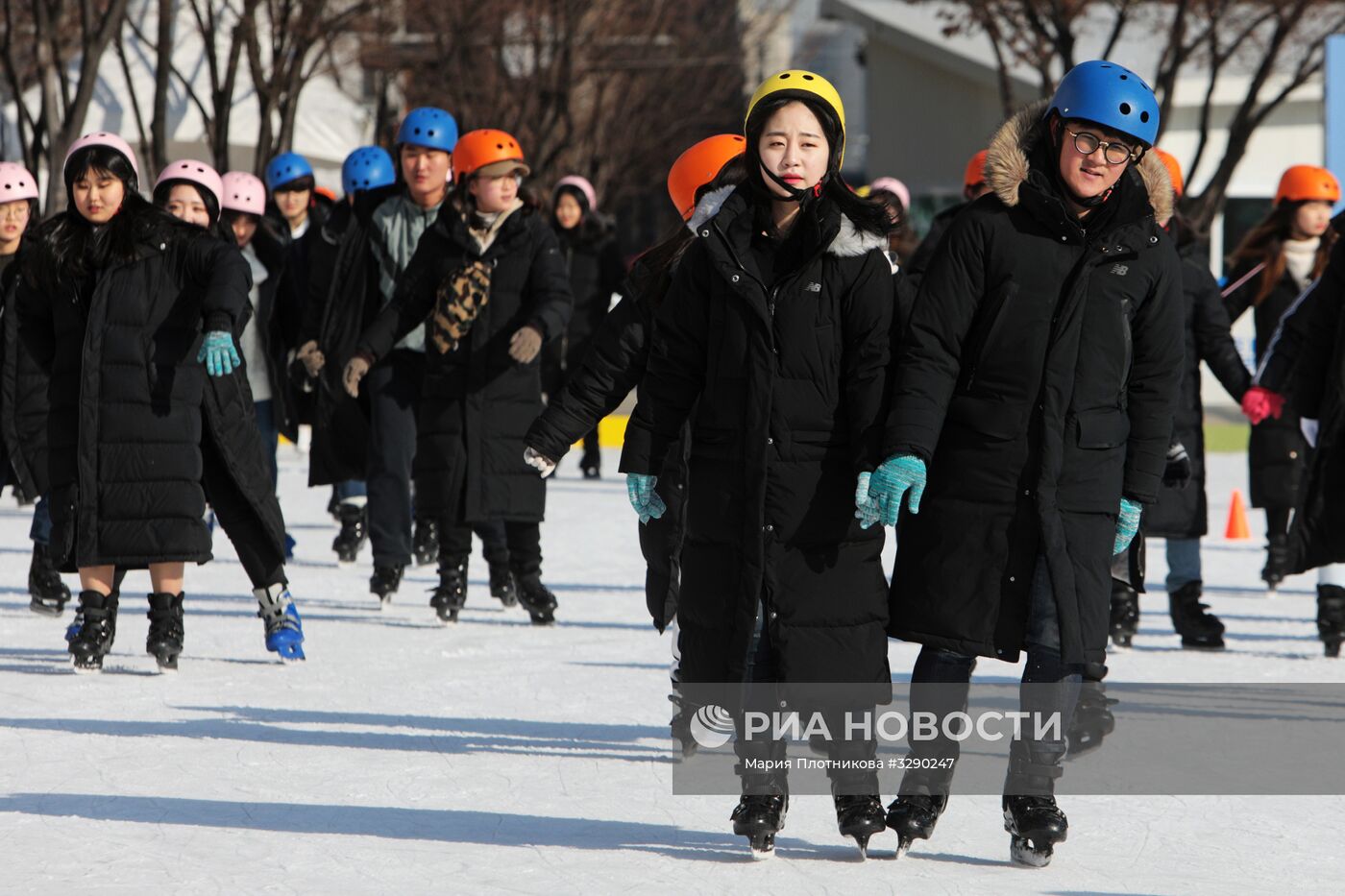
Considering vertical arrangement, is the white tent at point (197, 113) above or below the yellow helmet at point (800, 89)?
above

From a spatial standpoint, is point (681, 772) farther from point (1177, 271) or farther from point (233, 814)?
point (1177, 271)

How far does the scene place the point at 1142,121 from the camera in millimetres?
4621

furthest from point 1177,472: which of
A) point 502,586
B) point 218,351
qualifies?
point 502,586

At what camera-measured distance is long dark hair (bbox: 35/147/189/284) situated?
695 cm

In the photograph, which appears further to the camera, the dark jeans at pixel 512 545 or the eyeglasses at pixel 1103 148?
the dark jeans at pixel 512 545

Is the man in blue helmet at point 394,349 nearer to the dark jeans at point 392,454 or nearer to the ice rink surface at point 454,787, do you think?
the dark jeans at point 392,454

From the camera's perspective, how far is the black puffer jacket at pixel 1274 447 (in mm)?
9938

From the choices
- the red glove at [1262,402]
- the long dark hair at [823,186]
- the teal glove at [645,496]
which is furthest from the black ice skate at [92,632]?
the red glove at [1262,402]

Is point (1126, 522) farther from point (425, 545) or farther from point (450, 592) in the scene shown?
point (425, 545)

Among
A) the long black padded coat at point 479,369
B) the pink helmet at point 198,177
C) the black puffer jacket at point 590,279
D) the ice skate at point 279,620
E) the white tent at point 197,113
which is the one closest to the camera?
the ice skate at point 279,620

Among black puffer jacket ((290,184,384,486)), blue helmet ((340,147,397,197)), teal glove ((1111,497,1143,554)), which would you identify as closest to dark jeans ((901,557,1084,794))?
teal glove ((1111,497,1143,554))

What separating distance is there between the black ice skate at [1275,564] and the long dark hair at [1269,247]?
1.27 metres

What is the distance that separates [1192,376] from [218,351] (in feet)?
12.0

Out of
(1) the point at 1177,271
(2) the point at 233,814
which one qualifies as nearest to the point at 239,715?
(2) the point at 233,814
